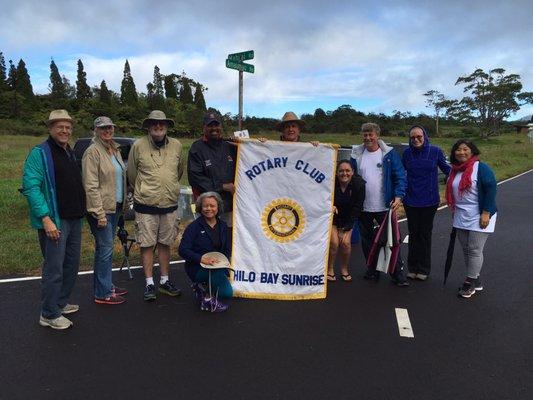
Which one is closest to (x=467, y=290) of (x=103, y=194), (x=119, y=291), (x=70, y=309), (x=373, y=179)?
(x=373, y=179)

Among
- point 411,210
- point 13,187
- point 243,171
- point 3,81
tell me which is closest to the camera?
point 243,171

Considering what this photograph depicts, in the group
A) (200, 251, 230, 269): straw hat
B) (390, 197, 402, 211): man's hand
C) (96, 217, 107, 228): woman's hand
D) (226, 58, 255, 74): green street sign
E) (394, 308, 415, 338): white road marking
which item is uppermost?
(226, 58, 255, 74): green street sign

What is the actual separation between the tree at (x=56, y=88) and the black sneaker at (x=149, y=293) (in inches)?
2776

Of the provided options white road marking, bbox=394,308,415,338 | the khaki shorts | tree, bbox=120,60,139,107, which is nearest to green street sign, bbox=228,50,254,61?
the khaki shorts

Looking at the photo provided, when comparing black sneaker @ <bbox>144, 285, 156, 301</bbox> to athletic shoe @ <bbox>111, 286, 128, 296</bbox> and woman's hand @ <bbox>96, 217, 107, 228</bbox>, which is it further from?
woman's hand @ <bbox>96, 217, 107, 228</bbox>

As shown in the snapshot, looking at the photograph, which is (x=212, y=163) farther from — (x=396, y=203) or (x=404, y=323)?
(x=404, y=323)

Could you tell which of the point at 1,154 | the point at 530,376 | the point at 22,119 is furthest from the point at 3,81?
the point at 530,376

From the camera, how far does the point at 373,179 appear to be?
17.8 feet

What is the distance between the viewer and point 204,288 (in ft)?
15.8

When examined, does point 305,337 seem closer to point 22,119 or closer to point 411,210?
point 411,210

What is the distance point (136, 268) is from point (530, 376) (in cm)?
470

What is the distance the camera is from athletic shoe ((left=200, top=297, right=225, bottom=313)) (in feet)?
15.2

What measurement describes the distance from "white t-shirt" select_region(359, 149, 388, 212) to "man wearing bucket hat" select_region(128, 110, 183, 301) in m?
2.21

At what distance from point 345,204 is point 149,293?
247 cm
